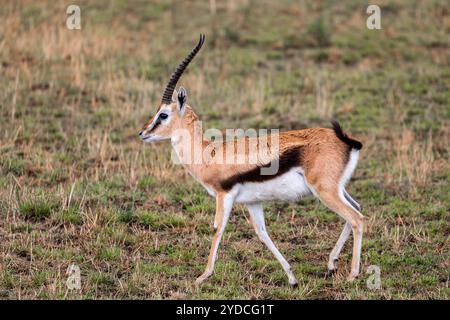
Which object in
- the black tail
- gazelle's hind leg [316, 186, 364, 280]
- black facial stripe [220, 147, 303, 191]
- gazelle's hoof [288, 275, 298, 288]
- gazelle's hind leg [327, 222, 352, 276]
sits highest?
the black tail

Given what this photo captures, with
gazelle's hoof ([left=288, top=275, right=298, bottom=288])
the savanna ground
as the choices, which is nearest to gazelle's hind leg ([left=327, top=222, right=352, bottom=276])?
the savanna ground

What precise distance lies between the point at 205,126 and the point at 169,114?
15.4 ft

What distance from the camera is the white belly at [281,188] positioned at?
7.79 metres

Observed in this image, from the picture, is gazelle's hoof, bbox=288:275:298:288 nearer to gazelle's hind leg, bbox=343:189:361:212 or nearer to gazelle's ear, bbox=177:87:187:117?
gazelle's hind leg, bbox=343:189:361:212

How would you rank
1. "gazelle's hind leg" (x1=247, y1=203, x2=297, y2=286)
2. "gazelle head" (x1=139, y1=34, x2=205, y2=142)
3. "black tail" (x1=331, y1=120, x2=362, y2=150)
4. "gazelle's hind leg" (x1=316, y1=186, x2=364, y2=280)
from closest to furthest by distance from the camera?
"gazelle's hind leg" (x1=316, y1=186, x2=364, y2=280) → "black tail" (x1=331, y1=120, x2=362, y2=150) → "gazelle's hind leg" (x1=247, y1=203, x2=297, y2=286) → "gazelle head" (x1=139, y1=34, x2=205, y2=142)

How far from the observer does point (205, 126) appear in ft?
42.7

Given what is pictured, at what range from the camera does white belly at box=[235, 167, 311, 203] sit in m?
7.79

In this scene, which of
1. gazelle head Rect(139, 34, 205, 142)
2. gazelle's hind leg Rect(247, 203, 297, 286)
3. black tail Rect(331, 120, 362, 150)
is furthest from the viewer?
gazelle head Rect(139, 34, 205, 142)

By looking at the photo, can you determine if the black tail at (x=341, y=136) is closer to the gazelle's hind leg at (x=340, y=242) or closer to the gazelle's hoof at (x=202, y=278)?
the gazelle's hind leg at (x=340, y=242)

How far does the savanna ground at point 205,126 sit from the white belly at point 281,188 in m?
0.88

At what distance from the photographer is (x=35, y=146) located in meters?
11.7

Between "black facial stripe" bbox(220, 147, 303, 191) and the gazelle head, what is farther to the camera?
the gazelle head

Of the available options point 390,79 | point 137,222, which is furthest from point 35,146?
point 390,79

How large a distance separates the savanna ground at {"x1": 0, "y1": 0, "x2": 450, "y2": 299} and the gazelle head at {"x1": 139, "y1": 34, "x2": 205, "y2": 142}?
1.30 metres
